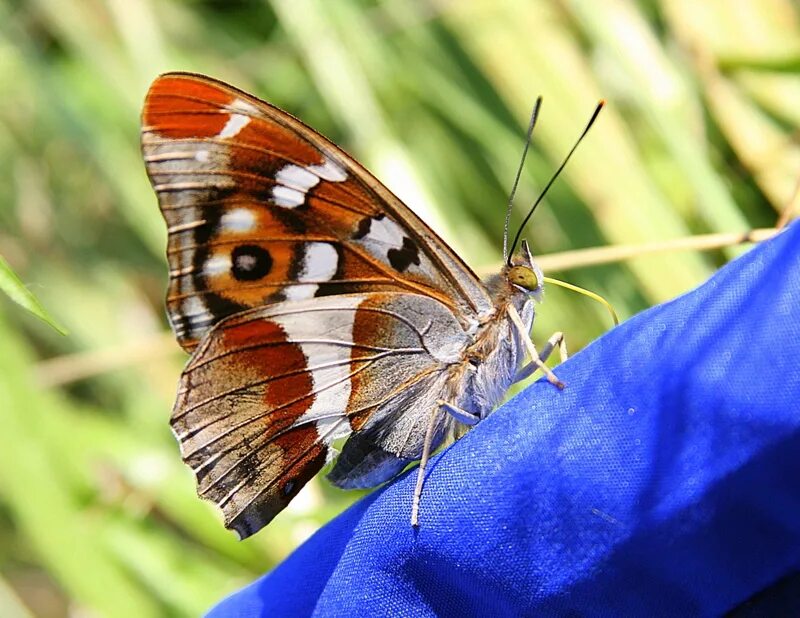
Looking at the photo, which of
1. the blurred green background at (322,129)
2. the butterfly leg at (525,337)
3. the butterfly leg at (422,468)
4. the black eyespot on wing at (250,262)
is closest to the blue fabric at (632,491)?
the butterfly leg at (422,468)

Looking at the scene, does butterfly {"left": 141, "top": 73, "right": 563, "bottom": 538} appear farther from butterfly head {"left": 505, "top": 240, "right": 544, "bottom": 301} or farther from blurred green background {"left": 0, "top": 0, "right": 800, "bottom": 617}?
blurred green background {"left": 0, "top": 0, "right": 800, "bottom": 617}

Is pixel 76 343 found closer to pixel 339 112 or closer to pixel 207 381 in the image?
pixel 339 112

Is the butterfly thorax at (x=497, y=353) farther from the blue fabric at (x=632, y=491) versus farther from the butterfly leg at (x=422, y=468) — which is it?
the blue fabric at (x=632, y=491)

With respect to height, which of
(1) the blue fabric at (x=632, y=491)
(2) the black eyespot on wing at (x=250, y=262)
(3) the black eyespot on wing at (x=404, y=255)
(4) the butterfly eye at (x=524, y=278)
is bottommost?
(1) the blue fabric at (x=632, y=491)

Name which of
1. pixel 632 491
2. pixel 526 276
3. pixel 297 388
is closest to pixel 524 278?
pixel 526 276

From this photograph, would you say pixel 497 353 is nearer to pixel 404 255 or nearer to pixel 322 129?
pixel 404 255

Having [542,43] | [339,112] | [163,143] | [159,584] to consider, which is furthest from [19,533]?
[542,43]

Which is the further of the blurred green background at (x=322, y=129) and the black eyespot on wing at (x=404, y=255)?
the blurred green background at (x=322, y=129)

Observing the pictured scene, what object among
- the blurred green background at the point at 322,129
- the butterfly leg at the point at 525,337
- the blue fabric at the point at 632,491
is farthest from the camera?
the blurred green background at the point at 322,129

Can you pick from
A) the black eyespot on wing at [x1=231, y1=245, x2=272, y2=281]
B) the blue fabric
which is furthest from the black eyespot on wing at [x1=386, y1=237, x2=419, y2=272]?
the blue fabric
